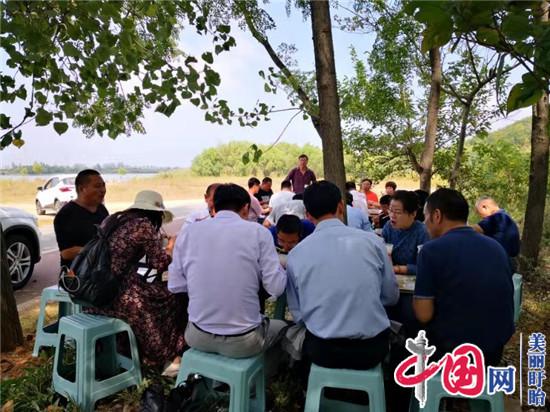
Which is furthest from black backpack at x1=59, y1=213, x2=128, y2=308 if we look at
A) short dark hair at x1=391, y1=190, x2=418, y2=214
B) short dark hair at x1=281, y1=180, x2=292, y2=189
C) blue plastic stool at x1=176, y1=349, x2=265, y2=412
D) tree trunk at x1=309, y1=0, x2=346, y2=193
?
short dark hair at x1=281, y1=180, x2=292, y2=189

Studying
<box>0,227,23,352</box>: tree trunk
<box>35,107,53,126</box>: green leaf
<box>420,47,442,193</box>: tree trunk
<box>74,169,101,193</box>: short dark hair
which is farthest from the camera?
<box>420,47,442,193</box>: tree trunk

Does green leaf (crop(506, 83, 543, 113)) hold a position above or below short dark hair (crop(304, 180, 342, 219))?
above

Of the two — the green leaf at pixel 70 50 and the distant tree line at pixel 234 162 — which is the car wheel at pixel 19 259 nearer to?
the green leaf at pixel 70 50

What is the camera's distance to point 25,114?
2.73 m

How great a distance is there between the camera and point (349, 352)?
6.42 feet

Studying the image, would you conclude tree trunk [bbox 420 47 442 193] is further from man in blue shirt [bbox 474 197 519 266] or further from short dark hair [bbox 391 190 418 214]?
short dark hair [bbox 391 190 418 214]

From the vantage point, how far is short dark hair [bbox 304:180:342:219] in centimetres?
218

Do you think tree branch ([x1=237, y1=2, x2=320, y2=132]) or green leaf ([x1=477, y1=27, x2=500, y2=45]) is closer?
green leaf ([x1=477, y1=27, x2=500, y2=45])

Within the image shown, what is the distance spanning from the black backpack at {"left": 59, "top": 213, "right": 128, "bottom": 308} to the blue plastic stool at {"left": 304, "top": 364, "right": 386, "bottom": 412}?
1319mm

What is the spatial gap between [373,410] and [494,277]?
810 mm

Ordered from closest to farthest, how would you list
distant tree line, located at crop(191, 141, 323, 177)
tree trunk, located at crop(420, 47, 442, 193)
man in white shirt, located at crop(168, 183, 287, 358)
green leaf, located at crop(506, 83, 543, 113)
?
green leaf, located at crop(506, 83, 543, 113) → man in white shirt, located at crop(168, 183, 287, 358) → tree trunk, located at crop(420, 47, 442, 193) → distant tree line, located at crop(191, 141, 323, 177)

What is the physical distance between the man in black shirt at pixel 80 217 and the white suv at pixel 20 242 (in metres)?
2.74

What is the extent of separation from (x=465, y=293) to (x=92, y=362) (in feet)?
6.67

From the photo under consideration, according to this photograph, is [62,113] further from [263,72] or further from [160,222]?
[263,72]
